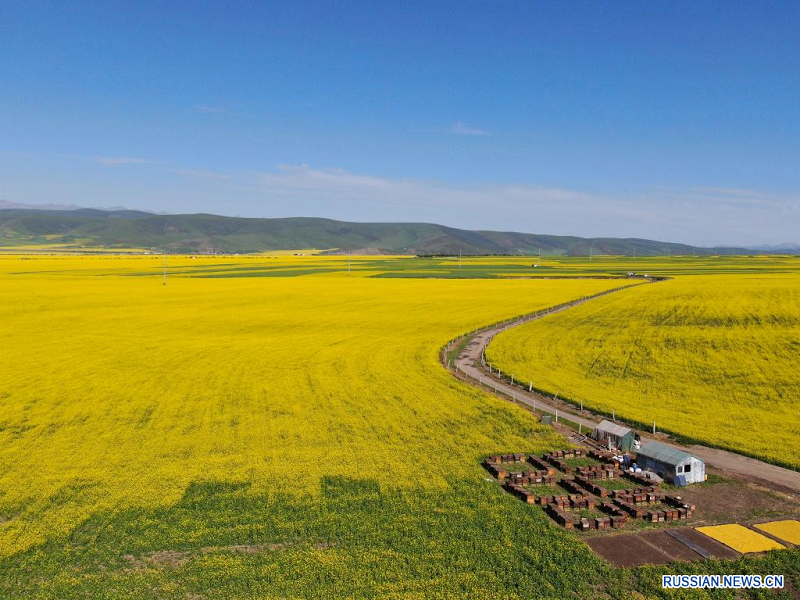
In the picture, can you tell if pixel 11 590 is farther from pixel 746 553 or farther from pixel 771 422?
pixel 771 422

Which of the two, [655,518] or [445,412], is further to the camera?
[445,412]

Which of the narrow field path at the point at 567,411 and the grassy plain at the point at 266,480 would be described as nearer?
the grassy plain at the point at 266,480

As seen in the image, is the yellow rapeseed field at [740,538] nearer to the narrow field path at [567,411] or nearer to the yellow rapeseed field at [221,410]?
the narrow field path at [567,411]

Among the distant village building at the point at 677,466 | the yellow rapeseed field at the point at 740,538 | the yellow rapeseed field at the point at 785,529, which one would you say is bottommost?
the yellow rapeseed field at the point at 740,538

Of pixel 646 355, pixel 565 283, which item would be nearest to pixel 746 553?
pixel 646 355

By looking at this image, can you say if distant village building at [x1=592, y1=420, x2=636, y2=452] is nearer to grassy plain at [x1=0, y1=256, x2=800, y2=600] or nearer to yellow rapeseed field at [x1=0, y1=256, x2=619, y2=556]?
yellow rapeseed field at [x1=0, y1=256, x2=619, y2=556]

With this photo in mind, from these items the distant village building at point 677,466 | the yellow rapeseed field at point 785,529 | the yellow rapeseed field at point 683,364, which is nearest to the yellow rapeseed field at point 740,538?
the yellow rapeseed field at point 785,529
